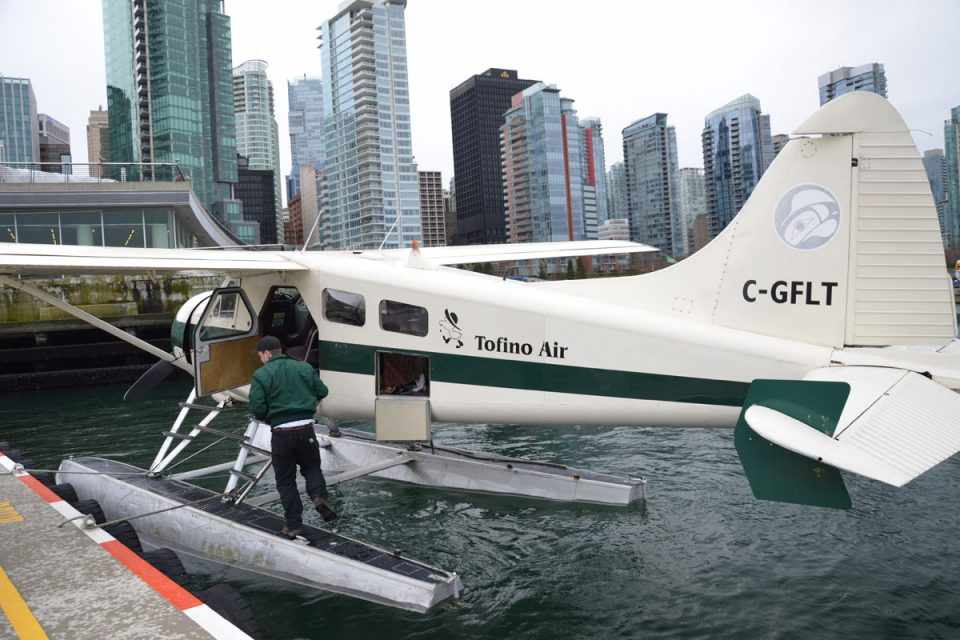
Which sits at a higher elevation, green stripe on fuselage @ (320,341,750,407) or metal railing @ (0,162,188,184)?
metal railing @ (0,162,188,184)

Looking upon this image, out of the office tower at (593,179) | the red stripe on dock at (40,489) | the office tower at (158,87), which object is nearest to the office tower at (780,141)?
the red stripe on dock at (40,489)

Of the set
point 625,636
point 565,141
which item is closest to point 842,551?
point 625,636

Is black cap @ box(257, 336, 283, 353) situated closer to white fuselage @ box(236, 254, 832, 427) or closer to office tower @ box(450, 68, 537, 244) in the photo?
white fuselage @ box(236, 254, 832, 427)

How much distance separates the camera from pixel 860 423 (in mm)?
4266

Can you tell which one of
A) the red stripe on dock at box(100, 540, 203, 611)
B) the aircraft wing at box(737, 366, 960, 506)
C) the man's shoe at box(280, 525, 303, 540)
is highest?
the aircraft wing at box(737, 366, 960, 506)

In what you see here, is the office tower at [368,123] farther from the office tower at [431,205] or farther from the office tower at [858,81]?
the office tower at [858,81]

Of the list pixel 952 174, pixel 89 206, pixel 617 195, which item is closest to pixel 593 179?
pixel 617 195

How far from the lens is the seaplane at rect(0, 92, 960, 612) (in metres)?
4.69

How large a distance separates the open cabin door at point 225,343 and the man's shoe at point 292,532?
1.98 m

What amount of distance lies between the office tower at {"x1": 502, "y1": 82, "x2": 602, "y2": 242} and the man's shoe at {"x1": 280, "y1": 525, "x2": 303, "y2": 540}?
442 ft

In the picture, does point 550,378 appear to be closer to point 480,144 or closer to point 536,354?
point 536,354

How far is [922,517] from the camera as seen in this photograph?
695 cm

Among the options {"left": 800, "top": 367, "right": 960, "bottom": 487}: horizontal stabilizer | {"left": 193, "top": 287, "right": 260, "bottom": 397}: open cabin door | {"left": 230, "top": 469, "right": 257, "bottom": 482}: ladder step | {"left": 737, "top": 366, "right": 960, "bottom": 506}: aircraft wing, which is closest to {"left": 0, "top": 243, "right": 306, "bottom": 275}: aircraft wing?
{"left": 193, "top": 287, "right": 260, "bottom": 397}: open cabin door

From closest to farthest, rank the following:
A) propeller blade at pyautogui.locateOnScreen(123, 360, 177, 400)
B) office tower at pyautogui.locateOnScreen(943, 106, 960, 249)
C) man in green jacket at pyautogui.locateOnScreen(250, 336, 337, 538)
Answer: man in green jacket at pyautogui.locateOnScreen(250, 336, 337, 538)
propeller blade at pyautogui.locateOnScreen(123, 360, 177, 400)
office tower at pyautogui.locateOnScreen(943, 106, 960, 249)
